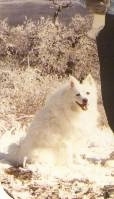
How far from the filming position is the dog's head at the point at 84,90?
1.64 metres

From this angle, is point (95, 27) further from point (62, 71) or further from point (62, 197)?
point (62, 197)

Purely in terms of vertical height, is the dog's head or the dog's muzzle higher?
the dog's head

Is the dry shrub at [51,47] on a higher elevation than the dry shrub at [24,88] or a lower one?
higher

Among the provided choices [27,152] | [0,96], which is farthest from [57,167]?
[0,96]

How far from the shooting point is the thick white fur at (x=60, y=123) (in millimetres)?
1657

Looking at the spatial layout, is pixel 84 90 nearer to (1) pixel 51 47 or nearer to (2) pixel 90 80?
(2) pixel 90 80

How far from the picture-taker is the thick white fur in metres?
1.66

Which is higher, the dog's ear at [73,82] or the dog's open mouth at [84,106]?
the dog's ear at [73,82]

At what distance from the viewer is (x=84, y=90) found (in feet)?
5.40

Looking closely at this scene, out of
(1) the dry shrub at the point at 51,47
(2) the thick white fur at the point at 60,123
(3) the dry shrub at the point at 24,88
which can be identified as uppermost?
(1) the dry shrub at the point at 51,47

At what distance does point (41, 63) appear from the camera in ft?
5.58

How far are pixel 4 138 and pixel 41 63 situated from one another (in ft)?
0.77

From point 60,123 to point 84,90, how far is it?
139 millimetres

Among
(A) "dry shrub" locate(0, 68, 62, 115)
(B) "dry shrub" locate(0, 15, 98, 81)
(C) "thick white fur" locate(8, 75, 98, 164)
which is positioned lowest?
(C) "thick white fur" locate(8, 75, 98, 164)
